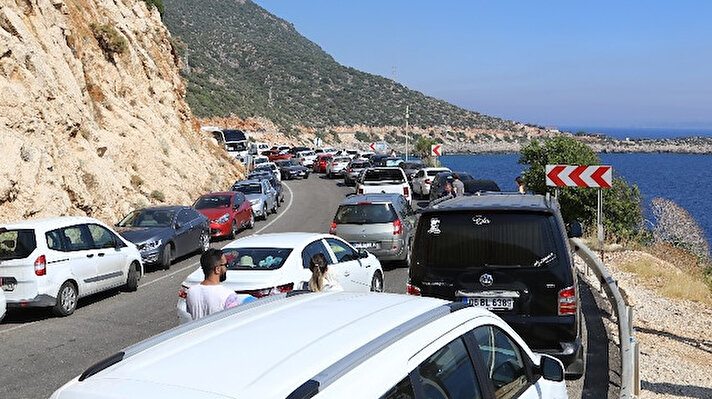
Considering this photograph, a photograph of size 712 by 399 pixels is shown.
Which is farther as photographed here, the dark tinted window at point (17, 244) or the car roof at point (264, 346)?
the dark tinted window at point (17, 244)

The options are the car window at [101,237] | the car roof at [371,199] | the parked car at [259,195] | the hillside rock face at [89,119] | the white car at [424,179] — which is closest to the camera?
the car window at [101,237]

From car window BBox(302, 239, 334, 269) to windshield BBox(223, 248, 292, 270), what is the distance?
0.27m

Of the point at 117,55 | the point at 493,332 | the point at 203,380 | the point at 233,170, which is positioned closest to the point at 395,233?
the point at 493,332

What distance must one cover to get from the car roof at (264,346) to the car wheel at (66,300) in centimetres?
976

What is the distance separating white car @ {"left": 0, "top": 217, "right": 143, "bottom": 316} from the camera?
42.8 ft

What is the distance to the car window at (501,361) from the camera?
4.64 m

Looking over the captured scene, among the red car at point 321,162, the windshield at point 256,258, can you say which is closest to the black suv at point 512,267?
the windshield at point 256,258

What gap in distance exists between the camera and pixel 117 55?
35.1m

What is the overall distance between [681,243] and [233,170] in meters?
26.4

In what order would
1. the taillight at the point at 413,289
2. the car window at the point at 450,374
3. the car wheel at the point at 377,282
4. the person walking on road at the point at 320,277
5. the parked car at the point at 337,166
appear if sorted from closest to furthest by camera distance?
the car window at the point at 450,374
the taillight at the point at 413,289
the person walking on road at the point at 320,277
the car wheel at the point at 377,282
the parked car at the point at 337,166

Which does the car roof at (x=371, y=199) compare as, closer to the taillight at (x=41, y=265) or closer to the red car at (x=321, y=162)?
the taillight at (x=41, y=265)

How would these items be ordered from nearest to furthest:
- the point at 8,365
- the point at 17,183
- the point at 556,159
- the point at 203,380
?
1. the point at 203,380
2. the point at 8,365
3. the point at 17,183
4. the point at 556,159

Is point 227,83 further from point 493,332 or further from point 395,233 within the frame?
point 493,332

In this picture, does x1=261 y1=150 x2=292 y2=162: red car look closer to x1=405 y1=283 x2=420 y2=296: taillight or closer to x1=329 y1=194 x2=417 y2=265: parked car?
x1=329 y1=194 x2=417 y2=265: parked car
